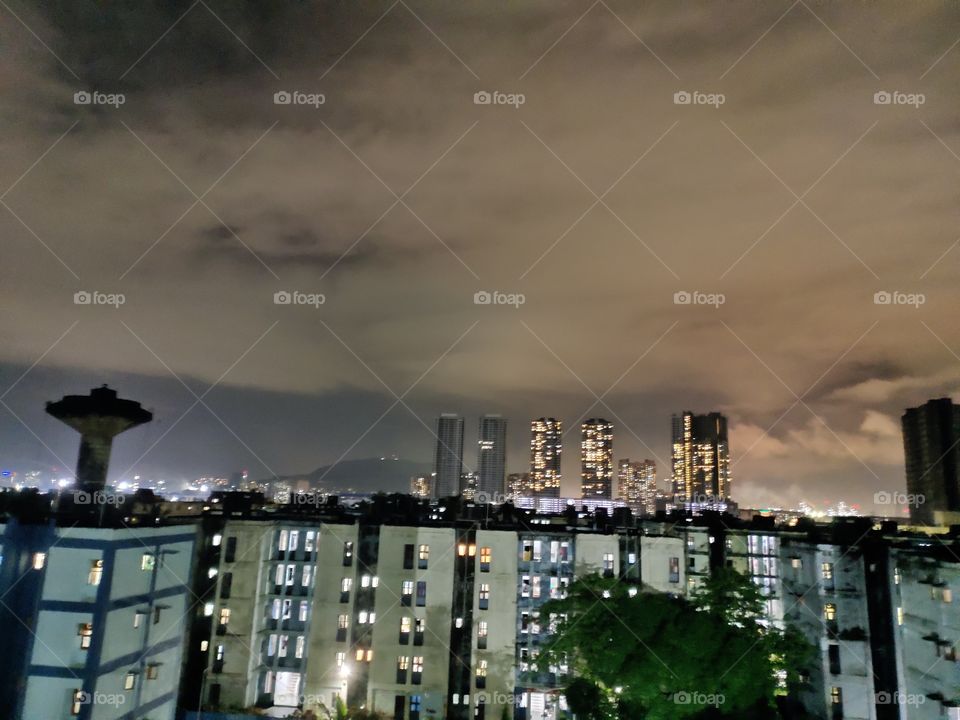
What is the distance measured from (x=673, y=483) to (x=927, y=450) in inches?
3268

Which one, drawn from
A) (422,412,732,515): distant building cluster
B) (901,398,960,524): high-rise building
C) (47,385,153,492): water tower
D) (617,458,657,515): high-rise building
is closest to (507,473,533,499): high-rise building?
(422,412,732,515): distant building cluster

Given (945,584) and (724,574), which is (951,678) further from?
(724,574)

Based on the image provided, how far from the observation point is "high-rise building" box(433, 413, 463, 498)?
11406 cm

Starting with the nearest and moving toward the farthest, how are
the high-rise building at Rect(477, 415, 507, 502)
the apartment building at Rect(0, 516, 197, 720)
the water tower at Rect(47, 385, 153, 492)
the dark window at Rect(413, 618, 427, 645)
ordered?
the apartment building at Rect(0, 516, 197, 720)
the dark window at Rect(413, 618, 427, 645)
the water tower at Rect(47, 385, 153, 492)
the high-rise building at Rect(477, 415, 507, 502)

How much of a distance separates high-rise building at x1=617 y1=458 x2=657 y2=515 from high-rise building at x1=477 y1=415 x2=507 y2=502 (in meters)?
47.7

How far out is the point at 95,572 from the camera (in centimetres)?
2670

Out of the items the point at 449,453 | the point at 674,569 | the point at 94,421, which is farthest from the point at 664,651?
the point at 449,453

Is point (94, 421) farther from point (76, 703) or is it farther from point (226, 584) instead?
point (76, 703)

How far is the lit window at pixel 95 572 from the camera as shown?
2664cm
